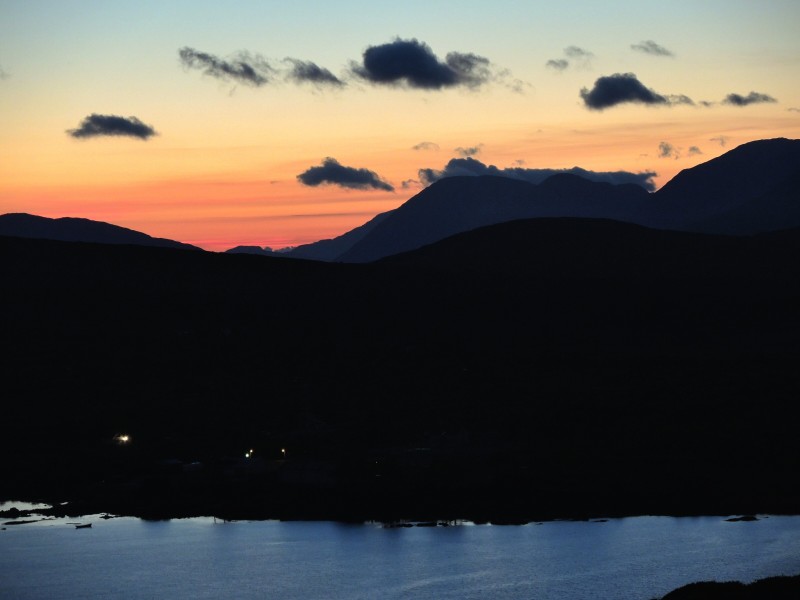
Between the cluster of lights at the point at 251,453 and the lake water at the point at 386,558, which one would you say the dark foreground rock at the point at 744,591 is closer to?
the lake water at the point at 386,558

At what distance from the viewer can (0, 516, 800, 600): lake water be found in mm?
102312

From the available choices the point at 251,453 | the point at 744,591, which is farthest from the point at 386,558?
the point at 251,453

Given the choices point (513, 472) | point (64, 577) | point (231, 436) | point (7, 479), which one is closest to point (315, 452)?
point (231, 436)

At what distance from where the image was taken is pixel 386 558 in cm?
11238

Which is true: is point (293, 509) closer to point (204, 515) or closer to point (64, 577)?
point (204, 515)

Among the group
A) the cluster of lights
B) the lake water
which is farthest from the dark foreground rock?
the cluster of lights

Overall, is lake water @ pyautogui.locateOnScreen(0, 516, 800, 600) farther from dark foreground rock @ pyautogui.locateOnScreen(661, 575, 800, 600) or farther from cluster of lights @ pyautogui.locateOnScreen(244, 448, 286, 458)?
cluster of lights @ pyautogui.locateOnScreen(244, 448, 286, 458)

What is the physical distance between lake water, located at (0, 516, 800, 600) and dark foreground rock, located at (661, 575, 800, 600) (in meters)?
12.2

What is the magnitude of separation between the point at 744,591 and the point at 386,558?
137ft

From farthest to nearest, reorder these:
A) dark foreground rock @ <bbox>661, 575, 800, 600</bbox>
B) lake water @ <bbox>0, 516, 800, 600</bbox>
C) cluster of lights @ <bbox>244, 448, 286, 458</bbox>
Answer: cluster of lights @ <bbox>244, 448, 286, 458</bbox> < lake water @ <bbox>0, 516, 800, 600</bbox> < dark foreground rock @ <bbox>661, 575, 800, 600</bbox>

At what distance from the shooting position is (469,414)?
177750mm

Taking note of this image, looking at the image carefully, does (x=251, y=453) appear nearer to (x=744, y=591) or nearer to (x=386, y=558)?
(x=386, y=558)

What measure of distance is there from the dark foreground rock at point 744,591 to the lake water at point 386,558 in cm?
1218

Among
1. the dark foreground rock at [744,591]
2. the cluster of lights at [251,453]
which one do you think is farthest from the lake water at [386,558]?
the cluster of lights at [251,453]
